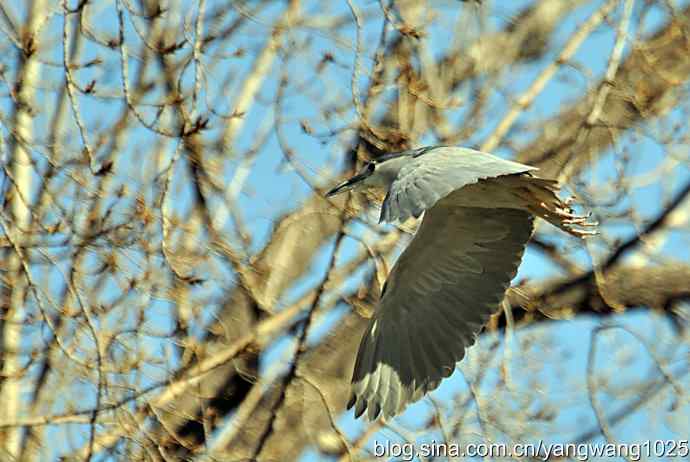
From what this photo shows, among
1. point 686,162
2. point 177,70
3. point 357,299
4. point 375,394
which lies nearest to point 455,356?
point 375,394

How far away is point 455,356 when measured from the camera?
4762mm

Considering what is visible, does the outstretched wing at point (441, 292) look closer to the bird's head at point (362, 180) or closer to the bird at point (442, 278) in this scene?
the bird at point (442, 278)

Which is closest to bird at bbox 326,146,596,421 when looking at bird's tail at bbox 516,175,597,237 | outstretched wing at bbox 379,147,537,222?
bird's tail at bbox 516,175,597,237

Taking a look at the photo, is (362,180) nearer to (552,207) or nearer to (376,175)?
(376,175)

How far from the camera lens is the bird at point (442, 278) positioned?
15.2ft

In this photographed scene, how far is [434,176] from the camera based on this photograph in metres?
3.81

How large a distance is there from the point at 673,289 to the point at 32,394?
312 cm

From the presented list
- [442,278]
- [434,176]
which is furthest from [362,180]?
[434,176]

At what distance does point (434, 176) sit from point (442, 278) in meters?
1.25

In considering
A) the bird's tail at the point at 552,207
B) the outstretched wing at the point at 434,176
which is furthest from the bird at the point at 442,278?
the outstretched wing at the point at 434,176

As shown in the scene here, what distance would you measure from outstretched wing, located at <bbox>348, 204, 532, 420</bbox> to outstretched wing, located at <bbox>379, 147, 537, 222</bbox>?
1.92ft

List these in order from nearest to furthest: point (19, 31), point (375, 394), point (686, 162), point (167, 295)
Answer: point (375, 394) < point (167, 295) < point (19, 31) < point (686, 162)

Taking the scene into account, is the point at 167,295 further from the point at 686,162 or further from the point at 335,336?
the point at 686,162

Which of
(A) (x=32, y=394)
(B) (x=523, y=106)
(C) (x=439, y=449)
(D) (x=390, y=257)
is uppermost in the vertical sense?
(B) (x=523, y=106)
